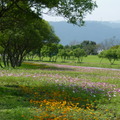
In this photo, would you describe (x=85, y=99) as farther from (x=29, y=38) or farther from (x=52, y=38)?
(x=52, y=38)

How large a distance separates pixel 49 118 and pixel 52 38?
42.2 m

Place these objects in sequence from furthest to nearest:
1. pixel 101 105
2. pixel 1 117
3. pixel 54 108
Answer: pixel 101 105
pixel 54 108
pixel 1 117

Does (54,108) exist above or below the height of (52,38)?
below

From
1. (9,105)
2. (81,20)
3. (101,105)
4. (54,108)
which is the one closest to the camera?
(54,108)

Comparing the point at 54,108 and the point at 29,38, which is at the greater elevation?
the point at 29,38

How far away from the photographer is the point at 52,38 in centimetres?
4978

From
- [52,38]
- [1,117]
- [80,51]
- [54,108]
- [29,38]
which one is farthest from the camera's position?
[80,51]

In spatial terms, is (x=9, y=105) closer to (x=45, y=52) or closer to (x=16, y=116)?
(x=16, y=116)

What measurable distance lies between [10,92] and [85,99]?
15.6 feet

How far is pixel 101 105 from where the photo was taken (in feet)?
37.9

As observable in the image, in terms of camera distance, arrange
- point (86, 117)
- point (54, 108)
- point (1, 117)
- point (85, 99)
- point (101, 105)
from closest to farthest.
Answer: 1. point (1, 117)
2. point (86, 117)
3. point (54, 108)
4. point (101, 105)
5. point (85, 99)

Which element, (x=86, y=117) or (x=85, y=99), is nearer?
(x=86, y=117)

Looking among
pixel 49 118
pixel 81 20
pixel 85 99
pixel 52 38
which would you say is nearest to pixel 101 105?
pixel 85 99

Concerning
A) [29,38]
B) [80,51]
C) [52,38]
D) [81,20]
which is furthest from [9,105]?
[80,51]
